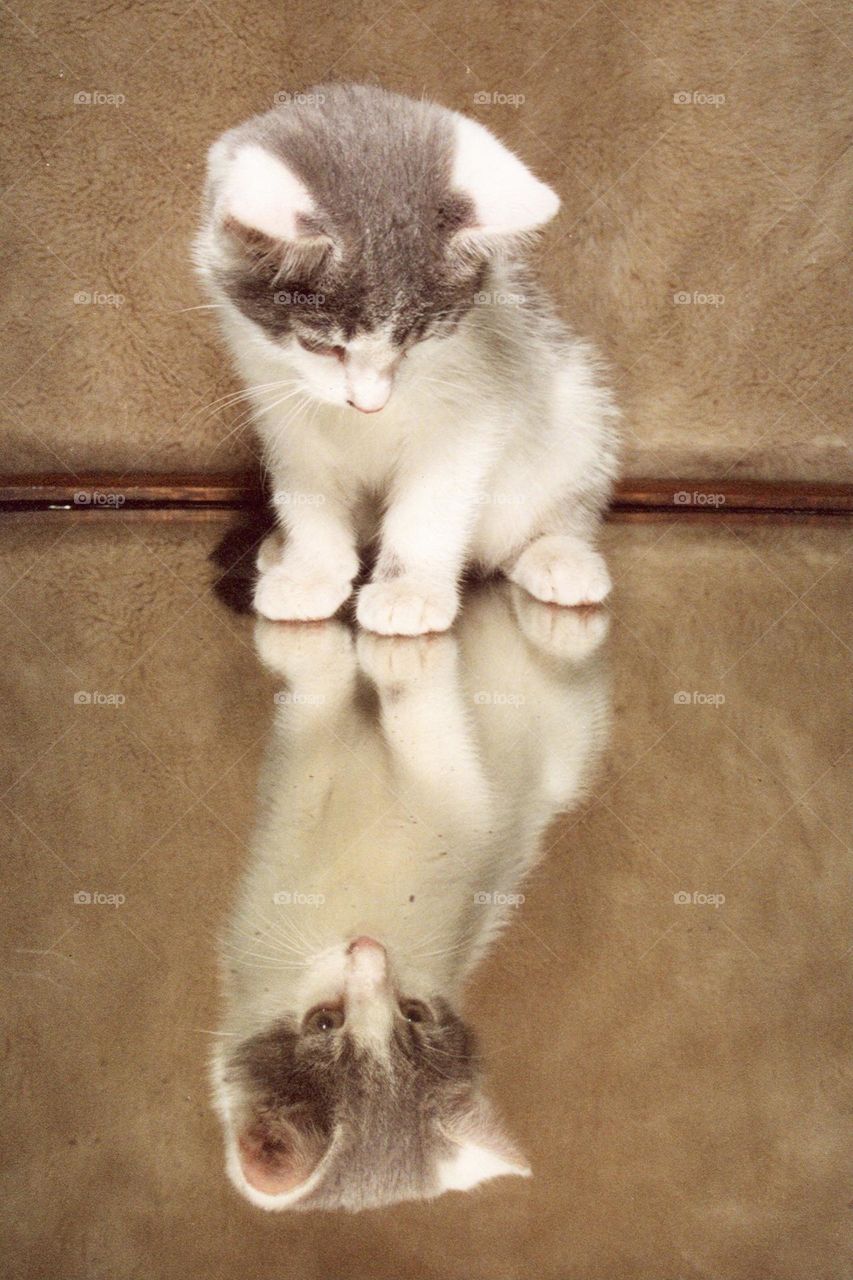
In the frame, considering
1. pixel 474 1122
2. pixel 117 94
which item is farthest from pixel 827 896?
pixel 117 94

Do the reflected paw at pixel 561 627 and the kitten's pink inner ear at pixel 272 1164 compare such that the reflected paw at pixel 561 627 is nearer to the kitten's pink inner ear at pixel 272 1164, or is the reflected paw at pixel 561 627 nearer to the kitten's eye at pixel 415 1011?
the kitten's eye at pixel 415 1011

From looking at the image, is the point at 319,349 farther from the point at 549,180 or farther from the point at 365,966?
the point at 549,180

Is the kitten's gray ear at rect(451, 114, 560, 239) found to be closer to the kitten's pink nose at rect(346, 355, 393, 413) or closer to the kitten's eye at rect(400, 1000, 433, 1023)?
the kitten's pink nose at rect(346, 355, 393, 413)

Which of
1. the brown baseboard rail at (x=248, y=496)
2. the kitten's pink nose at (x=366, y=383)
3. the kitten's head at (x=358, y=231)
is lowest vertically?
the brown baseboard rail at (x=248, y=496)

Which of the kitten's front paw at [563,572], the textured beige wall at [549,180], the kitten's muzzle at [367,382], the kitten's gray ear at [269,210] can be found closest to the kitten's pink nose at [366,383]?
the kitten's muzzle at [367,382]

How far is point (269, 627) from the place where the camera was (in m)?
1.50

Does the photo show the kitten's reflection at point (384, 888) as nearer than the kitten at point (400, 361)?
Yes

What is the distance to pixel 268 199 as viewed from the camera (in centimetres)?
117

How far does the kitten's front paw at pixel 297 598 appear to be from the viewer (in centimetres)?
151

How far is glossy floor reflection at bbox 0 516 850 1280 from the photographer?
0.81 m

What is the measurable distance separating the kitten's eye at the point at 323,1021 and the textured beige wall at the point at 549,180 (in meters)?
1.28

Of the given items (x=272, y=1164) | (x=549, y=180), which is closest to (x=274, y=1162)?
(x=272, y=1164)

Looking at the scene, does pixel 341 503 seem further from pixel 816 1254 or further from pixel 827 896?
pixel 816 1254

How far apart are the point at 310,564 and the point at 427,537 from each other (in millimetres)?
172
